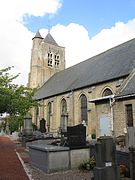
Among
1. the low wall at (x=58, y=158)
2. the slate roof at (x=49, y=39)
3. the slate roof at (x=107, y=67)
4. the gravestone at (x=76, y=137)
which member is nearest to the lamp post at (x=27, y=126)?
the slate roof at (x=107, y=67)

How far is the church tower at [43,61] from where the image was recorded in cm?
4397

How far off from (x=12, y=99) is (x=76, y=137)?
1091 centimetres

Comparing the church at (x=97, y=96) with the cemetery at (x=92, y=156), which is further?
the church at (x=97, y=96)

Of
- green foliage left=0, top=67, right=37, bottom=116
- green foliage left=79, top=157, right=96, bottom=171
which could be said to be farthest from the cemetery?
green foliage left=0, top=67, right=37, bottom=116

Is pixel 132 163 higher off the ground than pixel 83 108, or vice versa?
pixel 83 108

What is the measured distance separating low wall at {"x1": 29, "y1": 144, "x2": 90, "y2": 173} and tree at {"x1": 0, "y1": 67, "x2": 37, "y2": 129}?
982 centimetres

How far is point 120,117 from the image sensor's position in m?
17.5

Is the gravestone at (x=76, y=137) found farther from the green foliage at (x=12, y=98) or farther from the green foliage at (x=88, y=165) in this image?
the green foliage at (x=12, y=98)

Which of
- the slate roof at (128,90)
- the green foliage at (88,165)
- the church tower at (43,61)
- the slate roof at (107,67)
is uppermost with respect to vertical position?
the church tower at (43,61)

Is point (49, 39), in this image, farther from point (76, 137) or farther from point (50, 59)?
→ point (76, 137)

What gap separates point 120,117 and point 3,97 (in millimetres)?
9333

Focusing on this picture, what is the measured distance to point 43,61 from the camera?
1772 inches

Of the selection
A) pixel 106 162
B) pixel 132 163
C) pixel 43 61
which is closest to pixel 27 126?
pixel 132 163

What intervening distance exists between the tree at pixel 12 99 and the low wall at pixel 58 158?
32.2 feet
